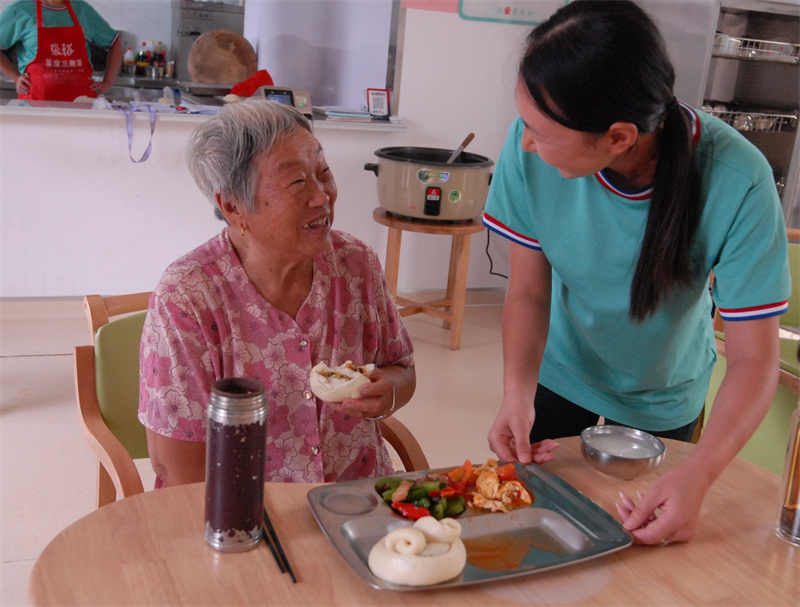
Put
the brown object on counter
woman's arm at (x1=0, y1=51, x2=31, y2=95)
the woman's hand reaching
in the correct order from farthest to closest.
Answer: the brown object on counter < woman's arm at (x1=0, y1=51, x2=31, y2=95) < the woman's hand reaching

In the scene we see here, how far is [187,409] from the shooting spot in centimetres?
139

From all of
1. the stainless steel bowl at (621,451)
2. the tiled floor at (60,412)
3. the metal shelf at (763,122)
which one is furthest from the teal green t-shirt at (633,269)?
the metal shelf at (763,122)

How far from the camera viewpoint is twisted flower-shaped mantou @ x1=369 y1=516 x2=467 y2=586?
0.94 metres

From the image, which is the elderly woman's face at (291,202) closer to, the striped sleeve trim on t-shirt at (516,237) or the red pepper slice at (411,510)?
the striped sleeve trim on t-shirt at (516,237)

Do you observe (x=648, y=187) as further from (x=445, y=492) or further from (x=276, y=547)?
(x=276, y=547)

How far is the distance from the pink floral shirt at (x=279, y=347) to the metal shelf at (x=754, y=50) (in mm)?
3270

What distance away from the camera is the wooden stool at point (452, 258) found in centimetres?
370

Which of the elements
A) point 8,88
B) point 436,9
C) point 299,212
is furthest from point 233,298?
point 8,88

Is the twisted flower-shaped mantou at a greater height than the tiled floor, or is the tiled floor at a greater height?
the twisted flower-shaped mantou

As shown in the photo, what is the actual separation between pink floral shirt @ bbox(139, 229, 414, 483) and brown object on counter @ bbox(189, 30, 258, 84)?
3375 mm

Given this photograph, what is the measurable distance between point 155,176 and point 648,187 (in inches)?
126

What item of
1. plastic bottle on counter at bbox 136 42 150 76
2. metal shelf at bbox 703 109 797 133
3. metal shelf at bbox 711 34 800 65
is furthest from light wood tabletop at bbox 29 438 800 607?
plastic bottle on counter at bbox 136 42 150 76

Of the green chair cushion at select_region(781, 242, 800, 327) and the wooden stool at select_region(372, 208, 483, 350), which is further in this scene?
the wooden stool at select_region(372, 208, 483, 350)

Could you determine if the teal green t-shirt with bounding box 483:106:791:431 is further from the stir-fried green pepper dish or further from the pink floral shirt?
the stir-fried green pepper dish
